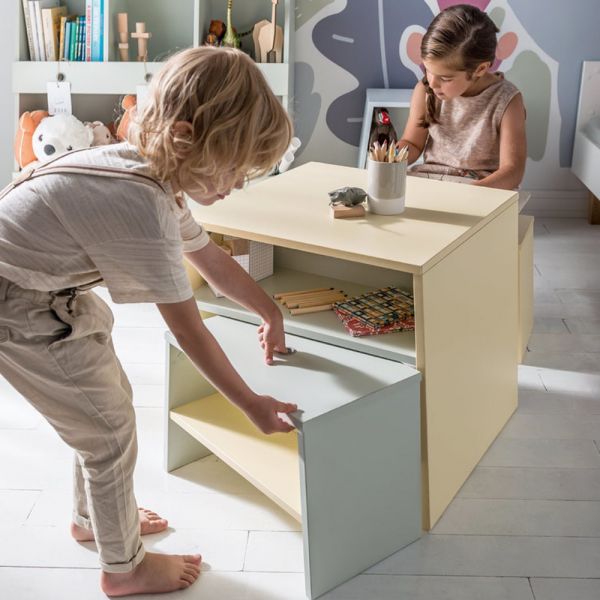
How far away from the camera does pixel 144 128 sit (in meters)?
1.19

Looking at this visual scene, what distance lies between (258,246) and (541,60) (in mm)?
1964

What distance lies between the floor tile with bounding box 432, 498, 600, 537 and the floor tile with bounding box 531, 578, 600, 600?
0.43 feet

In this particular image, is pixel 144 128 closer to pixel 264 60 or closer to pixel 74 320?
pixel 74 320

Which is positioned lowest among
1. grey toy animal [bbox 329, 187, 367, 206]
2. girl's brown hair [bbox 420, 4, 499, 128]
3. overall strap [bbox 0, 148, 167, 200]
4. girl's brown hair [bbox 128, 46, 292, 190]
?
grey toy animal [bbox 329, 187, 367, 206]

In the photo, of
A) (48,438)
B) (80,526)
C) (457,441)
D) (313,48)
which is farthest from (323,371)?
(313,48)

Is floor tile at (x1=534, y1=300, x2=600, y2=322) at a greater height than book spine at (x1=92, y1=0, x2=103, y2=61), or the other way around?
book spine at (x1=92, y1=0, x2=103, y2=61)

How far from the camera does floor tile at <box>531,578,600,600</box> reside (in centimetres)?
149

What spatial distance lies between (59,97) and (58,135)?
0.60 ft

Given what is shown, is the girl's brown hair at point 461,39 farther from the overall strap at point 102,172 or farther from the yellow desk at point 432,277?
the overall strap at point 102,172

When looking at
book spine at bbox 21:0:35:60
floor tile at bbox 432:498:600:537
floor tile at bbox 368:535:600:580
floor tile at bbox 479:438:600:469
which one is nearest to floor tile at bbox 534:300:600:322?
floor tile at bbox 479:438:600:469

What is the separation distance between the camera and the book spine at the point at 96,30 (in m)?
3.18

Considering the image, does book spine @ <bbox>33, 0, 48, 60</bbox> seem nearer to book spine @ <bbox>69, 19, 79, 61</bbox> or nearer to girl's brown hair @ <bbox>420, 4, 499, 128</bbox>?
book spine @ <bbox>69, 19, 79, 61</bbox>

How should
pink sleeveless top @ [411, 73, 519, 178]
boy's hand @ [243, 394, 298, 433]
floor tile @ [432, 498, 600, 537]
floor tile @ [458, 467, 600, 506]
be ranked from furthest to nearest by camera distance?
pink sleeveless top @ [411, 73, 519, 178], floor tile @ [458, 467, 600, 506], floor tile @ [432, 498, 600, 537], boy's hand @ [243, 394, 298, 433]

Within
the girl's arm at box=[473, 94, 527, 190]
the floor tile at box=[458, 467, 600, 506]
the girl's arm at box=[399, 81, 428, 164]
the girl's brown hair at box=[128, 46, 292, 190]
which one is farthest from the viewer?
the girl's arm at box=[399, 81, 428, 164]
